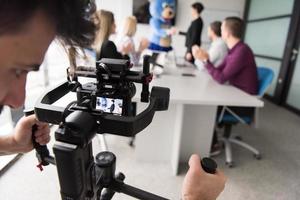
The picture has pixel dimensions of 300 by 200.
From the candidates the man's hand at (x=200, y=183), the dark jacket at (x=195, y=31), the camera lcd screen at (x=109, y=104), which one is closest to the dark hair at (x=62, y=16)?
the camera lcd screen at (x=109, y=104)

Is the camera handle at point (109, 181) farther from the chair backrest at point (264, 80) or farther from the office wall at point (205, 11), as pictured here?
the office wall at point (205, 11)

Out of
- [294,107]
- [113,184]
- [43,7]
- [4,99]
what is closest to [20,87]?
[4,99]

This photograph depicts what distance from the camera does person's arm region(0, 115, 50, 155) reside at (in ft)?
1.95

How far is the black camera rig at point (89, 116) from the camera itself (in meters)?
0.38

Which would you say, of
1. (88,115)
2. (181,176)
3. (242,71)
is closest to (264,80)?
(242,71)

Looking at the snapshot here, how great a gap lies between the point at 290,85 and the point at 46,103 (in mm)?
3728

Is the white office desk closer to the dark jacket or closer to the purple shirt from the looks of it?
the purple shirt

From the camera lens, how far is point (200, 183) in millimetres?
501

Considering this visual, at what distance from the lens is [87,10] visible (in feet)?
1.48

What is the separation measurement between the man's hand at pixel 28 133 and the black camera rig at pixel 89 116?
0.06 feet

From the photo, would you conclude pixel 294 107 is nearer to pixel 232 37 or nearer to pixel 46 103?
pixel 232 37

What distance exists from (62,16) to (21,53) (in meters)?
0.09

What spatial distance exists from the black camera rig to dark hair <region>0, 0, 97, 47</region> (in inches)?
2.8

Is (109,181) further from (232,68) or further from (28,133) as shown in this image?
(232,68)
